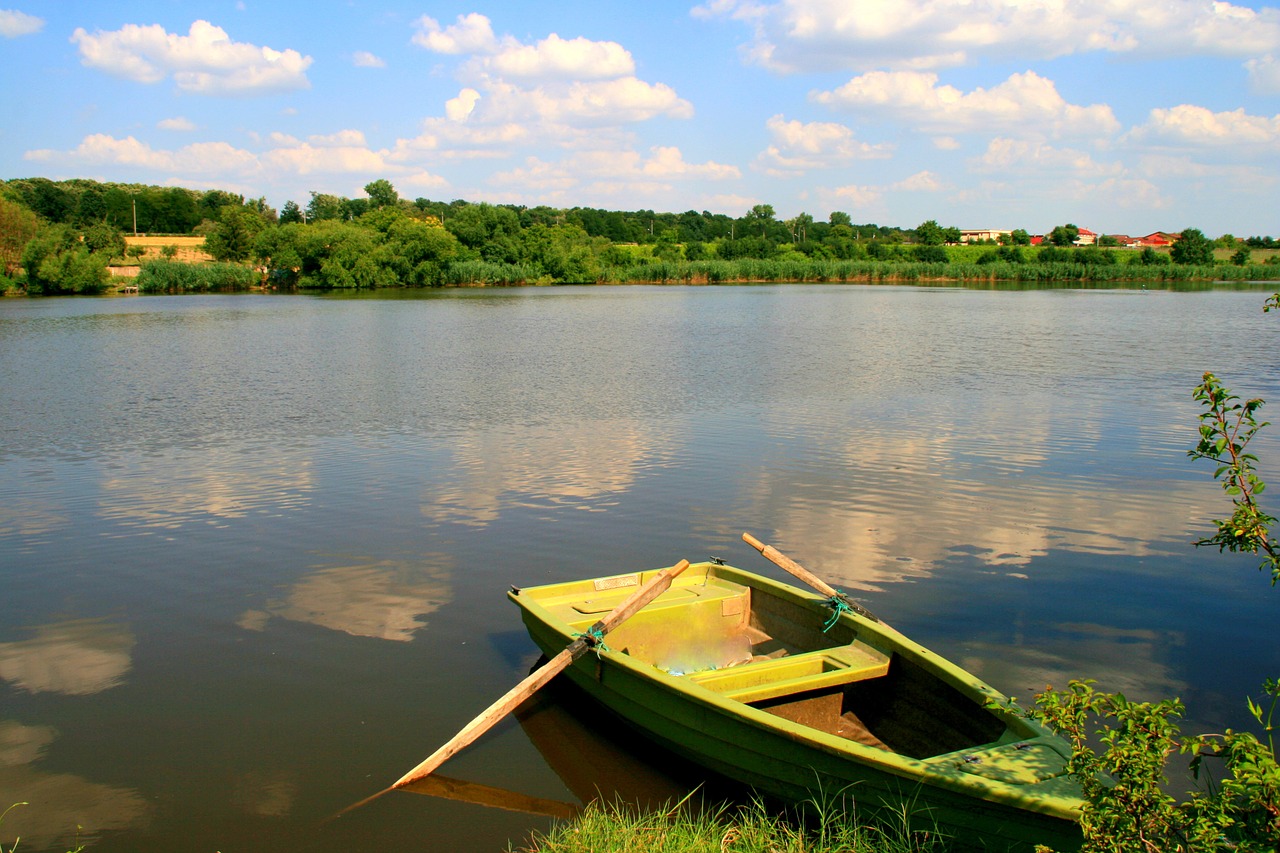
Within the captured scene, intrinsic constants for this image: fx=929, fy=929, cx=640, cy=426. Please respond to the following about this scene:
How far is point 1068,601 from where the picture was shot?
8844 millimetres

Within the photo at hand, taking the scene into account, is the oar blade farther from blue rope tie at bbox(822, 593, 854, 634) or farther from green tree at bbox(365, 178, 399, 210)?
green tree at bbox(365, 178, 399, 210)

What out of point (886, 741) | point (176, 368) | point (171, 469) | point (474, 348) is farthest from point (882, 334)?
point (886, 741)

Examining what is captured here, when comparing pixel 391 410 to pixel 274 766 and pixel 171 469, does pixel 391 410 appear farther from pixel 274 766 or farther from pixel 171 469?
pixel 274 766

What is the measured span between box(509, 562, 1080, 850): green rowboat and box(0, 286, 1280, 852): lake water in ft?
2.25

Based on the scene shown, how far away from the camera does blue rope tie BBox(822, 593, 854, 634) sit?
6898mm

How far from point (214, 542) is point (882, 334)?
94.5 feet

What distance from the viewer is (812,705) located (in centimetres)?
639

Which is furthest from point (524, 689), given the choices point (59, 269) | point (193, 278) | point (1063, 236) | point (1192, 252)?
point (1063, 236)

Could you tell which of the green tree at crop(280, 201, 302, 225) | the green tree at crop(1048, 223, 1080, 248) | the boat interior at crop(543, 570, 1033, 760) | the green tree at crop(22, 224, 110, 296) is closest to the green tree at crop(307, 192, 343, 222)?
the green tree at crop(280, 201, 302, 225)

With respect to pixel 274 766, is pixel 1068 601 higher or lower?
higher

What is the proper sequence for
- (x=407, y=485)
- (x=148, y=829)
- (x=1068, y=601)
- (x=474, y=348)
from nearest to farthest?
(x=148, y=829), (x=1068, y=601), (x=407, y=485), (x=474, y=348)

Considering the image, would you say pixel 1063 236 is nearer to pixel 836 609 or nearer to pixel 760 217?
pixel 760 217

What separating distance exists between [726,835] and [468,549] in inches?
233

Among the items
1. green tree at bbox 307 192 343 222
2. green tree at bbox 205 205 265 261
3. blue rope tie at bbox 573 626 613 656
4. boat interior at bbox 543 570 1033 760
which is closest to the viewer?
boat interior at bbox 543 570 1033 760
